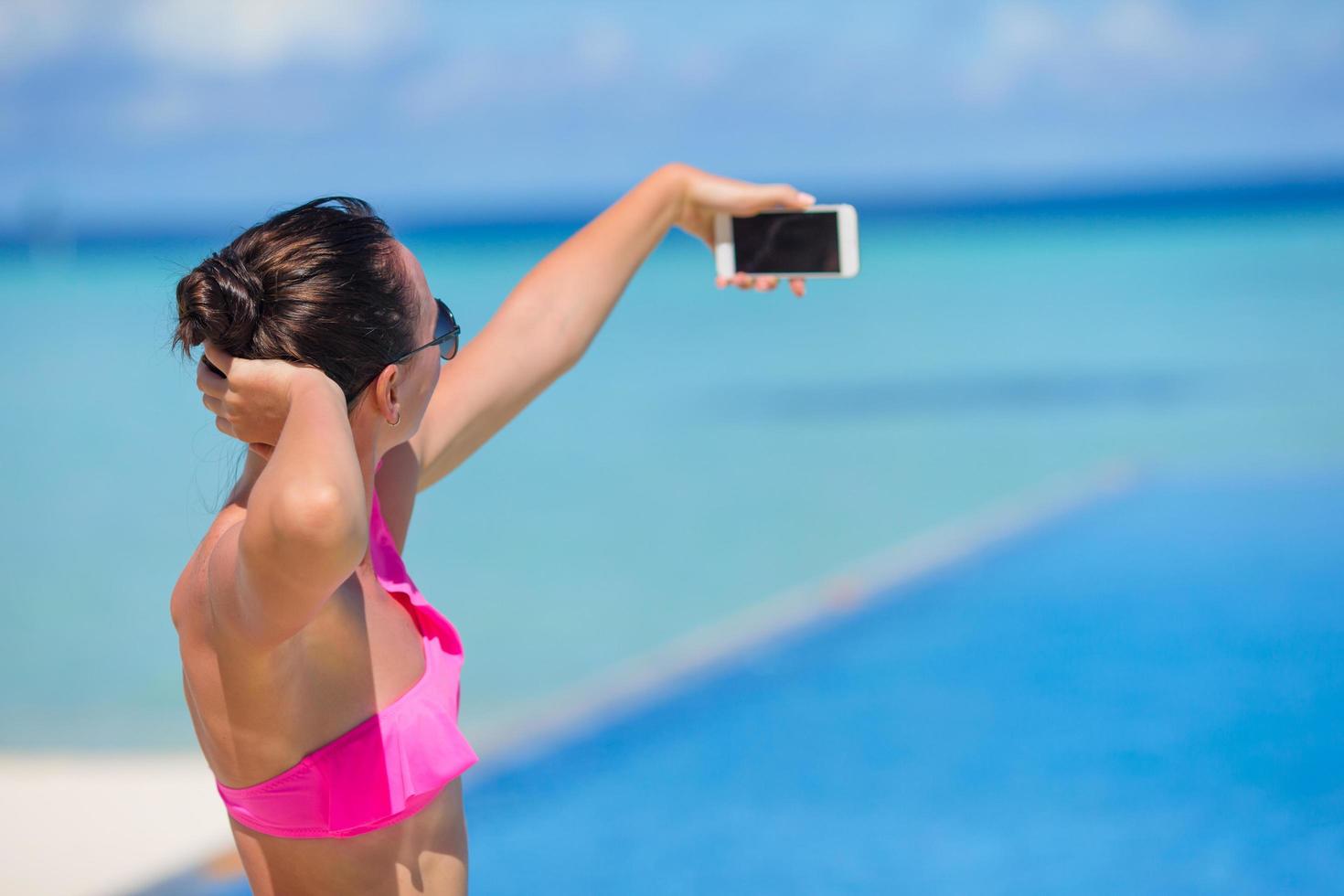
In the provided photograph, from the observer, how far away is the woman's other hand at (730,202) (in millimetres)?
1865

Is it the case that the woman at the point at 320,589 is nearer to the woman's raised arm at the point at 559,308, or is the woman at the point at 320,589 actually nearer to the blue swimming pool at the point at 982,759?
the woman's raised arm at the point at 559,308

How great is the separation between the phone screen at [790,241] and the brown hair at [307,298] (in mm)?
674

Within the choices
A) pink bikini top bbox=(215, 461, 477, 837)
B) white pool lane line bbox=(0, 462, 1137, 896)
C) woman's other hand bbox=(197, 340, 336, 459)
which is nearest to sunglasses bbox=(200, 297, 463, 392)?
woman's other hand bbox=(197, 340, 336, 459)

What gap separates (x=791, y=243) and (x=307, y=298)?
80 centimetres

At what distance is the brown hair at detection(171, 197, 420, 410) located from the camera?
125cm

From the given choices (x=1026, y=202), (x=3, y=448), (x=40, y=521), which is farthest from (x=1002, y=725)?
(x=1026, y=202)

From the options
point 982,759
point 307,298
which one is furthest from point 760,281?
point 982,759

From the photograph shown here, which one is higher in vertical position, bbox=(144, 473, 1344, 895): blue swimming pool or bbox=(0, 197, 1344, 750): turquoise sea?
bbox=(0, 197, 1344, 750): turquoise sea

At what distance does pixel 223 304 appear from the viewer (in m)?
1.25

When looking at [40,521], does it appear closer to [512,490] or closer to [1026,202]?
[512,490]

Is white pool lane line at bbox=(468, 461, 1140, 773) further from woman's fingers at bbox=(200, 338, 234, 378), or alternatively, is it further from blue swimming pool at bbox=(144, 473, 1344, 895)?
woman's fingers at bbox=(200, 338, 234, 378)

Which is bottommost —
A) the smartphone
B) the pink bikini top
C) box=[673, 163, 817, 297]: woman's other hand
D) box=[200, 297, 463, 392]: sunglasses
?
the pink bikini top

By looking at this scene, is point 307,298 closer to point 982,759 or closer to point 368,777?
point 368,777

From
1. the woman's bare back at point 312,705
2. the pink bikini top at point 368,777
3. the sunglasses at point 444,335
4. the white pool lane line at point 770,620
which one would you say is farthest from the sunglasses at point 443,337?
the white pool lane line at point 770,620
